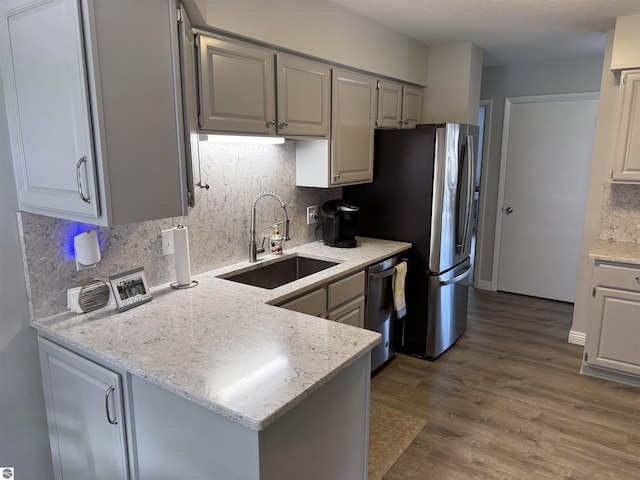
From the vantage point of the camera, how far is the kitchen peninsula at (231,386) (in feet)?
4.26

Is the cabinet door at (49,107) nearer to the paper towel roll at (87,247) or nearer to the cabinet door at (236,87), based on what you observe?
the paper towel roll at (87,247)

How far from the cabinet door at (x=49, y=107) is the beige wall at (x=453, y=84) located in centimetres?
317

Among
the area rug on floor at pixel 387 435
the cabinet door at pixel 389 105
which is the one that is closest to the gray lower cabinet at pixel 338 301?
the area rug on floor at pixel 387 435

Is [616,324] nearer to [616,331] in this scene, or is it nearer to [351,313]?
[616,331]

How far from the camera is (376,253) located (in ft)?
10.2

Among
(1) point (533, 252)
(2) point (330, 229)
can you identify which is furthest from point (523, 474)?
(1) point (533, 252)

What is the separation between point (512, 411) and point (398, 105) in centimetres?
234

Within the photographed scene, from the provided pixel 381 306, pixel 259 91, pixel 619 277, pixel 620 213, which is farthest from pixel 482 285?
pixel 259 91

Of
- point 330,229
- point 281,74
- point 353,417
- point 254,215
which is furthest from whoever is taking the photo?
point 330,229

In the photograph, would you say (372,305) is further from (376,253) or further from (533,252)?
(533,252)

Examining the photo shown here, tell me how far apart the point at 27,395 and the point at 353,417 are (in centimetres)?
132

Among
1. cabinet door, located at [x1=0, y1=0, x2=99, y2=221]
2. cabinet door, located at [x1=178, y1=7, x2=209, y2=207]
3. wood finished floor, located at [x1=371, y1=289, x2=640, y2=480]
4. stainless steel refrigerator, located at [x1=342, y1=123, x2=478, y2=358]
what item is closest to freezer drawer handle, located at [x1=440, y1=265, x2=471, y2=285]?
stainless steel refrigerator, located at [x1=342, y1=123, x2=478, y2=358]

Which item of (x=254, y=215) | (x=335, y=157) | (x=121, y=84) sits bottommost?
(x=254, y=215)

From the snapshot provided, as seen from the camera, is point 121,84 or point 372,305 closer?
point 121,84
